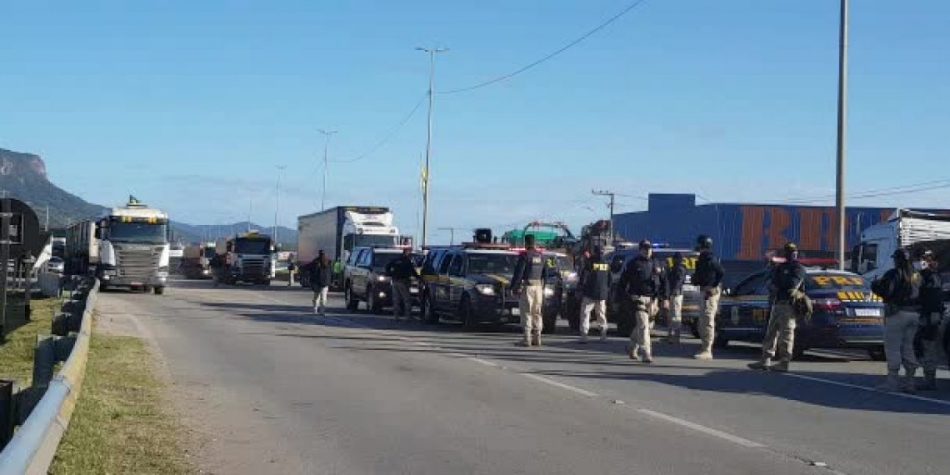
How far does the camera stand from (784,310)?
618 inches

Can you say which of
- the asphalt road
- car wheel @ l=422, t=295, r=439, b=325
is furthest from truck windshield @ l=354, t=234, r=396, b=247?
the asphalt road

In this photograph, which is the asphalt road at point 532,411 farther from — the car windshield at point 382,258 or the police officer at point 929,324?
the car windshield at point 382,258

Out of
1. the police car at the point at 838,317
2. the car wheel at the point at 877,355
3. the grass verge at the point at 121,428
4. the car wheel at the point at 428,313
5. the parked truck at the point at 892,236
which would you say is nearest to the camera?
the grass verge at the point at 121,428

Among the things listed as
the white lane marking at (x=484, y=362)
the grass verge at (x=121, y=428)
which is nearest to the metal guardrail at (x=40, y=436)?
the grass verge at (x=121, y=428)

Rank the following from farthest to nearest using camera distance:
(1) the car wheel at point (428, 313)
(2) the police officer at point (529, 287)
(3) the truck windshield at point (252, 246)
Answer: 1. (3) the truck windshield at point (252, 246)
2. (1) the car wheel at point (428, 313)
3. (2) the police officer at point (529, 287)

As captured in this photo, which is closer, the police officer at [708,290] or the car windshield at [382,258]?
the police officer at [708,290]

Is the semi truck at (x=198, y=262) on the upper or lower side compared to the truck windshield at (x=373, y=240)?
lower

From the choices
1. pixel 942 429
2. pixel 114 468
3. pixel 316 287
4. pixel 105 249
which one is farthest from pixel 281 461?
pixel 105 249

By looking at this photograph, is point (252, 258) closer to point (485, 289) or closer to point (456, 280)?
point (456, 280)

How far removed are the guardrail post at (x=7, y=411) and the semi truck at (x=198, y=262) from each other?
66.7 metres

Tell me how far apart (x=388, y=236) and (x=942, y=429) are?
38.9 m

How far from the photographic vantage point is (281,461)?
8.72 m

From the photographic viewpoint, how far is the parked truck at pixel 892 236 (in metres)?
28.8

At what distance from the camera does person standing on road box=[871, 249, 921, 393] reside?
1369 centimetres
